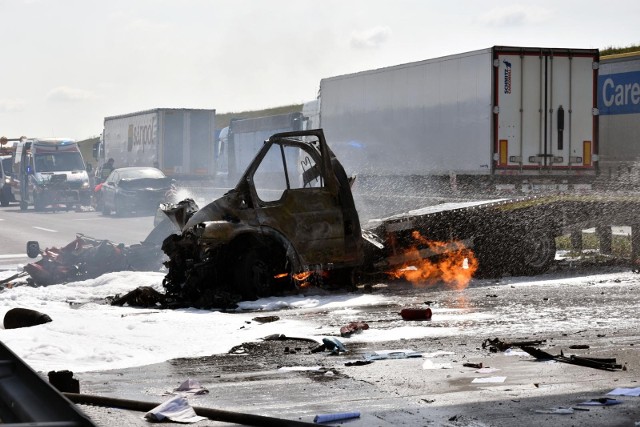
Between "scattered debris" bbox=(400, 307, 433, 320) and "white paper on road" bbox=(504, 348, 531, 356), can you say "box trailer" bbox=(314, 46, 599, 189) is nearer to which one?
"scattered debris" bbox=(400, 307, 433, 320)

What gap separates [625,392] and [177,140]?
38.5 meters

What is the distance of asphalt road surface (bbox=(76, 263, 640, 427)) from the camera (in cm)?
722

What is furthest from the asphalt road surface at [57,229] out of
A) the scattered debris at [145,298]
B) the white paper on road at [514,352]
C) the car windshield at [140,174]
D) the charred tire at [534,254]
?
the white paper on road at [514,352]

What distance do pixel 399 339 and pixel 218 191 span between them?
30298 mm

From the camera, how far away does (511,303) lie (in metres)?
13.5

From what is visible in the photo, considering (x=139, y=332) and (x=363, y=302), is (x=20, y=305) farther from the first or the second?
(x=363, y=302)

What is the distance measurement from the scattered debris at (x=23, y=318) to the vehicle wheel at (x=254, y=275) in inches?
126

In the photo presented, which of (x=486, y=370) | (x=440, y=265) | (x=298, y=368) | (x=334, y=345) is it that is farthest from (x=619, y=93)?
(x=298, y=368)

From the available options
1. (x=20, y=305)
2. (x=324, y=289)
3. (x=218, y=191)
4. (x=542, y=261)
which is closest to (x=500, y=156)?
(x=542, y=261)

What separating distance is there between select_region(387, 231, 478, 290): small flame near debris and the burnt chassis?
4.76 ft

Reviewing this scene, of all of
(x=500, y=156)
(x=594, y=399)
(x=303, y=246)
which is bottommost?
(x=594, y=399)

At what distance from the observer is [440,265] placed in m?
16.6

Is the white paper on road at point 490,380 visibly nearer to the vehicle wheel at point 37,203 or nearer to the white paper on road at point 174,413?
the white paper on road at point 174,413

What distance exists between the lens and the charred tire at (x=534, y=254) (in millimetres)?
17312
